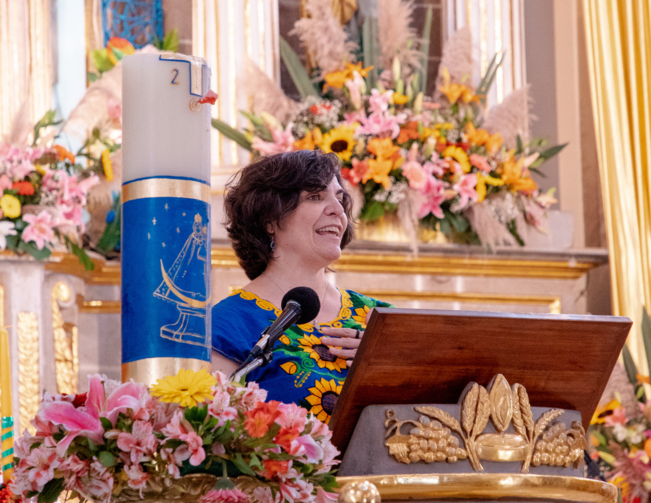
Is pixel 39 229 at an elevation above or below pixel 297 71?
below

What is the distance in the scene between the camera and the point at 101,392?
1.06 metres

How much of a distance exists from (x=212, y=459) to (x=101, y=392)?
150 millimetres

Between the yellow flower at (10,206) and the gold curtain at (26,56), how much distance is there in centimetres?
69

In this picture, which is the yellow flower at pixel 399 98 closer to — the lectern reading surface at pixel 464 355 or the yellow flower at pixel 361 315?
the yellow flower at pixel 361 315

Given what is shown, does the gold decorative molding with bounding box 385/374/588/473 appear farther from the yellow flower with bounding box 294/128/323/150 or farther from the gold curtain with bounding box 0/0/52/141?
the gold curtain with bounding box 0/0/52/141

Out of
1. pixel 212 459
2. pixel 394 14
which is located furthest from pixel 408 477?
pixel 394 14

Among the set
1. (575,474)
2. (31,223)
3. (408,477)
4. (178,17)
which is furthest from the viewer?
(178,17)

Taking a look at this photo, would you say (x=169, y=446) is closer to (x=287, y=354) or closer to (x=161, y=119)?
(x=161, y=119)

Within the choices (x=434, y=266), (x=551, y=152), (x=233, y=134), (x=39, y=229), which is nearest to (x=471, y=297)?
(x=434, y=266)

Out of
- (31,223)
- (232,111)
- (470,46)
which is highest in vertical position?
(470,46)

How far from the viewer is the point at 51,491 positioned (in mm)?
1044

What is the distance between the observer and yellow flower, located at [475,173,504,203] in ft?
11.6

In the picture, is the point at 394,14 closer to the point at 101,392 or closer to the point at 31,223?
the point at 31,223

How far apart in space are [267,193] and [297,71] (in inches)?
68.8
